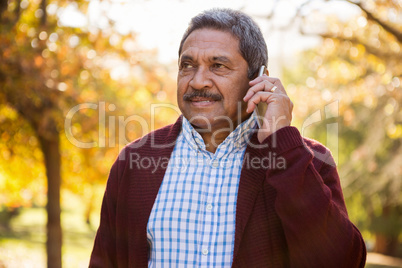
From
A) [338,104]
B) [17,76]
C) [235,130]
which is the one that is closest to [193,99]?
[235,130]

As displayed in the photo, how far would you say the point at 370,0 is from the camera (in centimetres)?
562

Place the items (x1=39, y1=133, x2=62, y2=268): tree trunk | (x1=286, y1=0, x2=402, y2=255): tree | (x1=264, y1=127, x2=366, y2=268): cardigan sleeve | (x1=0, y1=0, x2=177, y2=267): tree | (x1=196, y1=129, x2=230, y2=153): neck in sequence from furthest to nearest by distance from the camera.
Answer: (x1=39, y1=133, x2=62, y2=268): tree trunk → (x1=286, y1=0, x2=402, y2=255): tree → (x1=0, y1=0, x2=177, y2=267): tree → (x1=196, y1=129, x2=230, y2=153): neck → (x1=264, y1=127, x2=366, y2=268): cardigan sleeve

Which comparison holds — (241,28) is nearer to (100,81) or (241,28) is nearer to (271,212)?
(271,212)

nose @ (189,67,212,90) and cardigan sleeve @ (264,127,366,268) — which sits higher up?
nose @ (189,67,212,90)

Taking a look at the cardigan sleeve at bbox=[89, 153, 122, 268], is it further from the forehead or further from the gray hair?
the gray hair

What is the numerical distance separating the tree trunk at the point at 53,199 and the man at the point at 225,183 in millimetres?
4734

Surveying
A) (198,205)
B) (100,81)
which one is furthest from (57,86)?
(198,205)

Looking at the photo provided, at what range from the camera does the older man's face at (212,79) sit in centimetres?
212

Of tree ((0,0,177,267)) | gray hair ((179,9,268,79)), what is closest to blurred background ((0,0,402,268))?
tree ((0,0,177,267))

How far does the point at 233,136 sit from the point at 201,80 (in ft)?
1.07

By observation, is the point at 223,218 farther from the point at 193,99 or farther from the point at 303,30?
the point at 303,30

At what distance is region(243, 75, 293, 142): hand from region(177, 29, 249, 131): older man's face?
13 cm

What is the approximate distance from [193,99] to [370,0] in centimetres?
442

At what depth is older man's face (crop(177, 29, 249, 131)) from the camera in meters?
2.12
